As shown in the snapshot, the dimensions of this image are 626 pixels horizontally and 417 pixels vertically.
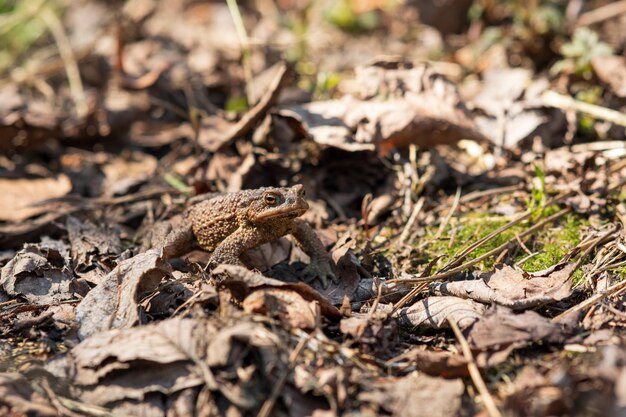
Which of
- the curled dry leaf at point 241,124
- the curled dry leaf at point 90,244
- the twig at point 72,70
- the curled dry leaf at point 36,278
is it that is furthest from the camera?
the twig at point 72,70

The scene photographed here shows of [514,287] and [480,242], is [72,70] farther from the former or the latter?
[514,287]

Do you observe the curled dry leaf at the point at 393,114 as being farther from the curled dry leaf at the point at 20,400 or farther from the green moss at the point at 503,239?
the curled dry leaf at the point at 20,400

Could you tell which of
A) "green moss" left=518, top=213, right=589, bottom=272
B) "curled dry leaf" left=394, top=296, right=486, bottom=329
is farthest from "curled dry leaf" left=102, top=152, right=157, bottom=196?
"green moss" left=518, top=213, right=589, bottom=272

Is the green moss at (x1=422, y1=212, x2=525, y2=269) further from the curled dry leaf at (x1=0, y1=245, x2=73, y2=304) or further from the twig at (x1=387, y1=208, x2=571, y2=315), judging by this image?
the curled dry leaf at (x1=0, y1=245, x2=73, y2=304)

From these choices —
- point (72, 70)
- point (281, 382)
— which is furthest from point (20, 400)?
point (72, 70)

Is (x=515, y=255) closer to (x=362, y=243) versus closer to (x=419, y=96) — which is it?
(x=362, y=243)

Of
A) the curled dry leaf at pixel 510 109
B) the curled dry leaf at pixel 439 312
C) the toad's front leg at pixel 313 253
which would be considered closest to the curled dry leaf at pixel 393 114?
the curled dry leaf at pixel 510 109
